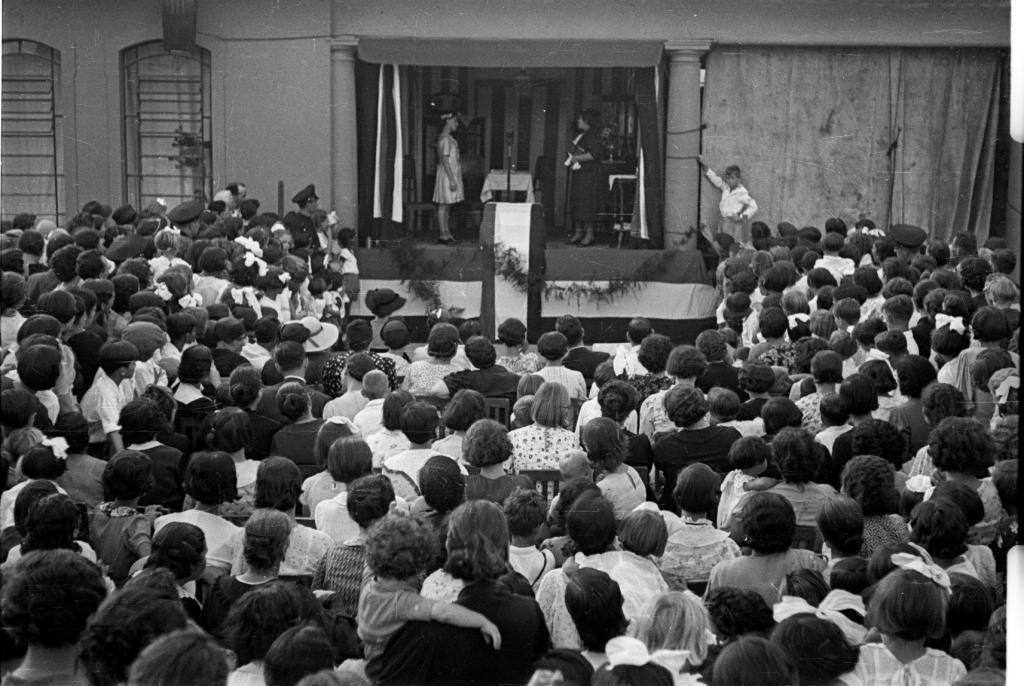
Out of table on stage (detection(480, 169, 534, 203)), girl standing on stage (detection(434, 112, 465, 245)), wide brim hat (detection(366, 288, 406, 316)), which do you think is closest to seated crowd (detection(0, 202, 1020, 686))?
wide brim hat (detection(366, 288, 406, 316))

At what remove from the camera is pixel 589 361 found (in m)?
6.77

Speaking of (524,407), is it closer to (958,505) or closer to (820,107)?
(958,505)

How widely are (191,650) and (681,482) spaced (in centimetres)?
187

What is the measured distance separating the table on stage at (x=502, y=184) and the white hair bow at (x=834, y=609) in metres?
9.73

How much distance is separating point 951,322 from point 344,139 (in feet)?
21.9

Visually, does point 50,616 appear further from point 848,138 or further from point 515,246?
point 848,138

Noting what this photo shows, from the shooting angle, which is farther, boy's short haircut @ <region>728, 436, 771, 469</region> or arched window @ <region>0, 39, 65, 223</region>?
arched window @ <region>0, 39, 65, 223</region>

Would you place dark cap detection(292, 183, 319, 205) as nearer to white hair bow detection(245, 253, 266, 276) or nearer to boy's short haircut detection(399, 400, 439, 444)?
white hair bow detection(245, 253, 266, 276)

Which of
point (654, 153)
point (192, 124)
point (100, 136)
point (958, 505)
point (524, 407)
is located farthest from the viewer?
point (654, 153)

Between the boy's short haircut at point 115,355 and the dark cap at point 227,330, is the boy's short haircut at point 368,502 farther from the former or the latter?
the dark cap at point 227,330

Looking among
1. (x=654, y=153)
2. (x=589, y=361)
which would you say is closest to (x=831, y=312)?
(x=589, y=361)

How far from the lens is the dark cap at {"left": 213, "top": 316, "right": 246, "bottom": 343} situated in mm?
6371

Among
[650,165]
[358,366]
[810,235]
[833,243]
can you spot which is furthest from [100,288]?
[650,165]

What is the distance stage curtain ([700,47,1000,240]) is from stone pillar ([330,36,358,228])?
316 cm
